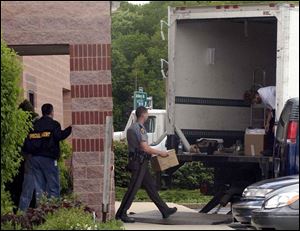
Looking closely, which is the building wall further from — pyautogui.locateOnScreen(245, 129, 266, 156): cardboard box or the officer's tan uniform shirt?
pyautogui.locateOnScreen(245, 129, 266, 156): cardboard box

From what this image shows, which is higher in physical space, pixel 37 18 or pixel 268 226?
pixel 37 18

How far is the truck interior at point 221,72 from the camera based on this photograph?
14.1 m

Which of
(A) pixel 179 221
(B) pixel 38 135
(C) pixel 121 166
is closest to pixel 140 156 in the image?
(A) pixel 179 221

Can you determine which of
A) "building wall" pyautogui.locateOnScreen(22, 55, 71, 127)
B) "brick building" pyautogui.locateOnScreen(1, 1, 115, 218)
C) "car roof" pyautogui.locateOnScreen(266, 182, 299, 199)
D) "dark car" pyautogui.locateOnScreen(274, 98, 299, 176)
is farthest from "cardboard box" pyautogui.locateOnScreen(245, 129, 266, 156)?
"building wall" pyautogui.locateOnScreen(22, 55, 71, 127)

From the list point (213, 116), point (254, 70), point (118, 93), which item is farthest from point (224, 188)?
point (118, 93)

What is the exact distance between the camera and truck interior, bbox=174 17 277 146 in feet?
46.3

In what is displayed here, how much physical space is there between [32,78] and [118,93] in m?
23.6

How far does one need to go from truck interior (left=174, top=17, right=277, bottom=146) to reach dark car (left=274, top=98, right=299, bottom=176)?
1950mm

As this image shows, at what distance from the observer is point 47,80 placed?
69.4ft

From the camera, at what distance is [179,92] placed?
14125mm

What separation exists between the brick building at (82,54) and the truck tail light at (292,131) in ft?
8.89

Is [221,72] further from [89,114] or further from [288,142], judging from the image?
[89,114]

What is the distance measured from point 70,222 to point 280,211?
8.23ft

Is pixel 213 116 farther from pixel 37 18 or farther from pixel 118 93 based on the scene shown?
pixel 118 93
